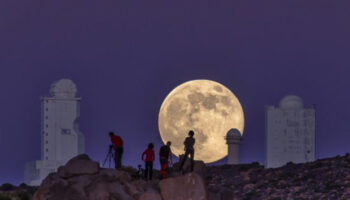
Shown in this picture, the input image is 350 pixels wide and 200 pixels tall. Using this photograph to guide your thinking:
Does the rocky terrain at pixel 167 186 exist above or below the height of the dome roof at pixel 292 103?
below

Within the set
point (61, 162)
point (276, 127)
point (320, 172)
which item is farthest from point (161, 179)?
point (61, 162)

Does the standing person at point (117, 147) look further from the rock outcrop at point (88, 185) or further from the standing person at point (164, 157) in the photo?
the standing person at point (164, 157)

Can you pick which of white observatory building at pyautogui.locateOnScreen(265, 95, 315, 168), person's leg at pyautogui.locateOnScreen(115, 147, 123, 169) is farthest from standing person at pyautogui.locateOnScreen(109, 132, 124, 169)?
white observatory building at pyautogui.locateOnScreen(265, 95, 315, 168)

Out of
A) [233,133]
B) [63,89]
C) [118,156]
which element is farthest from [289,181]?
[63,89]

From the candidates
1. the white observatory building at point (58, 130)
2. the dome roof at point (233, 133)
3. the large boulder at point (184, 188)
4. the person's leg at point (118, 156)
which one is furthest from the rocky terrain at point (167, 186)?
the white observatory building at point (58, 130)

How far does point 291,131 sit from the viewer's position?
90.5m

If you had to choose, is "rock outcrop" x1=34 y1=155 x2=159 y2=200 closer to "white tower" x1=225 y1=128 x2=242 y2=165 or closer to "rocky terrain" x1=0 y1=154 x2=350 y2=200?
"rocky terrain" x1=0 y1=154 x2=350 y2=200

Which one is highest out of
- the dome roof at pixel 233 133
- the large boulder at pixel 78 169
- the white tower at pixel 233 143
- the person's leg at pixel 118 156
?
the dome roof at pixel 233 133

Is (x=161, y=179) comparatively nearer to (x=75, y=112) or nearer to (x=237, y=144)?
(x=237, y=144)

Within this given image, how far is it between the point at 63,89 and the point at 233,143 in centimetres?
2489

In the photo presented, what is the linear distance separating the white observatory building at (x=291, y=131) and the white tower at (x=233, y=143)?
11.2 meters

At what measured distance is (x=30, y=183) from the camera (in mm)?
96625

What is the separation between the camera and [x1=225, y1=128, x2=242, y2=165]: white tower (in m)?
79.1

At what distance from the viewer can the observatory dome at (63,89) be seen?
96750mm
